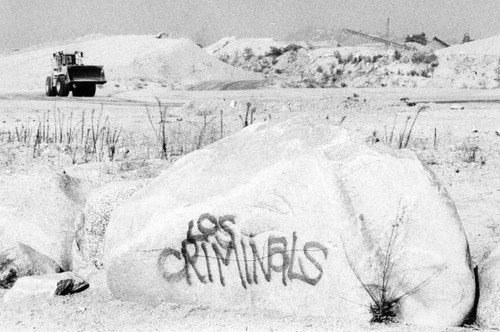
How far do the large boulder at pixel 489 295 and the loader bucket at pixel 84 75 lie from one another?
1977cm

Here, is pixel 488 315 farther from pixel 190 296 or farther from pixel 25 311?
pixel 25 311

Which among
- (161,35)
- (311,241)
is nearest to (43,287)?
(311,241)

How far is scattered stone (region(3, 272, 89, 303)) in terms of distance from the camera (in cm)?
446

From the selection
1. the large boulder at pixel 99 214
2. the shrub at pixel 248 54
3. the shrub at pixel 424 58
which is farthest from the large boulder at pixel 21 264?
the shrub at pixel 248 54

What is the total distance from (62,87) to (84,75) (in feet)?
2.41

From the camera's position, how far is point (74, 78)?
22.9 m

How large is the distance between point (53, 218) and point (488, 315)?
2.99 metres

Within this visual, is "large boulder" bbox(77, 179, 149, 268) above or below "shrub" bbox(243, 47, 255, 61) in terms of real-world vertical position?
above

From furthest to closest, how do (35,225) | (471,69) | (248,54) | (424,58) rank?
(248,54)
(424,58)
(471,69)
(35,225)

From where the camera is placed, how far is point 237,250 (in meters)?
4.12

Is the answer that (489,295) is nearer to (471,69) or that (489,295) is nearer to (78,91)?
(78,91)

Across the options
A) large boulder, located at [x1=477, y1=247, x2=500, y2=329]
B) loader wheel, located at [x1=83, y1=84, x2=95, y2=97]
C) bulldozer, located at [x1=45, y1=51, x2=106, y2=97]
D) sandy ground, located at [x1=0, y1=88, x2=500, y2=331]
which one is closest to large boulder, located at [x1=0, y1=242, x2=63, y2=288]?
sandy ground, located at [x1=0, y1=88, x2=500, y2=331]

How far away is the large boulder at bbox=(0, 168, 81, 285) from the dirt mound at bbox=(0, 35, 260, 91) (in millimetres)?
23843

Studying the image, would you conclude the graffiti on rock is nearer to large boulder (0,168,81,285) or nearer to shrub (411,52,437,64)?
large boulder (0,168,81,285)
